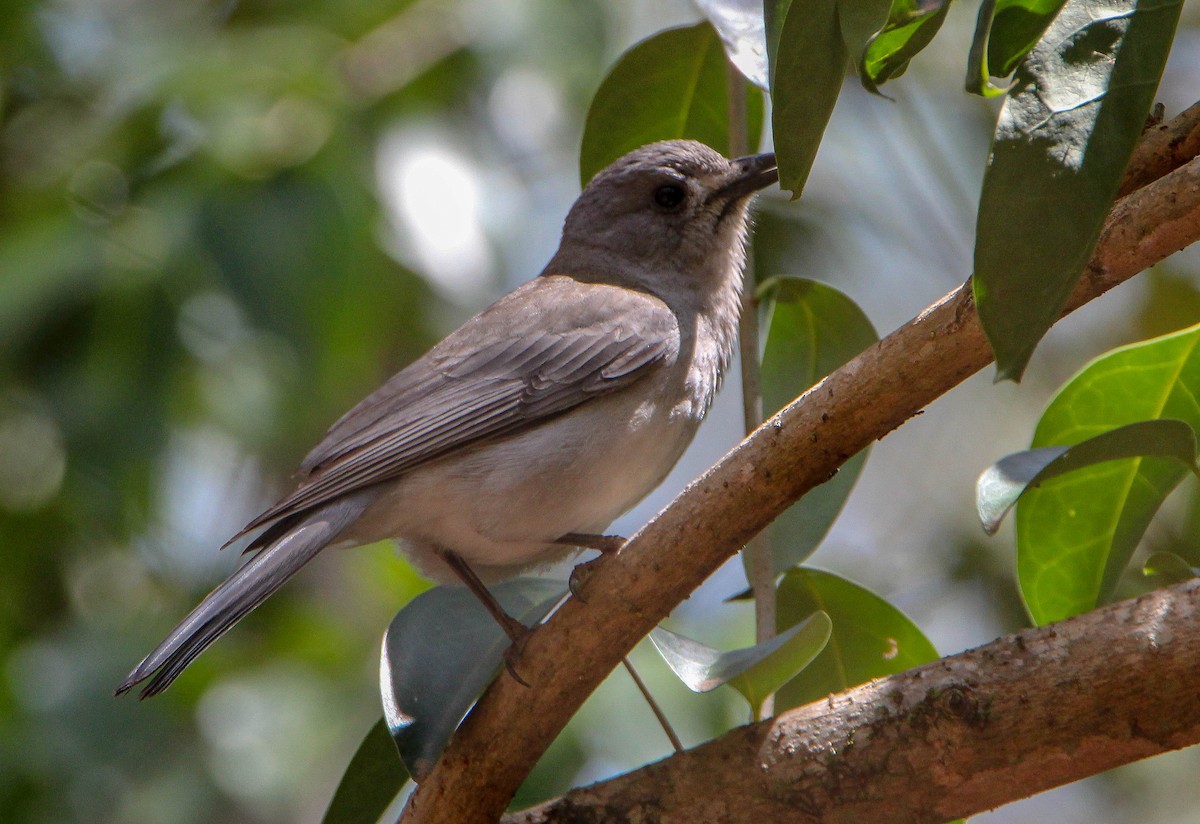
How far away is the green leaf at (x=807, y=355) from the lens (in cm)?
271

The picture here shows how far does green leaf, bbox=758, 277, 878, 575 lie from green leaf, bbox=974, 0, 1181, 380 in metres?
1.21

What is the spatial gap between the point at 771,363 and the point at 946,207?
2.76m

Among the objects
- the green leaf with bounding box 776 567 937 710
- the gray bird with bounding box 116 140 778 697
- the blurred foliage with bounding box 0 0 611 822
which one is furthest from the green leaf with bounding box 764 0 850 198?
the blurred foliage with bounding box 0 0 611 822

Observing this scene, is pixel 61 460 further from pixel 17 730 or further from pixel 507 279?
pixel 507 279

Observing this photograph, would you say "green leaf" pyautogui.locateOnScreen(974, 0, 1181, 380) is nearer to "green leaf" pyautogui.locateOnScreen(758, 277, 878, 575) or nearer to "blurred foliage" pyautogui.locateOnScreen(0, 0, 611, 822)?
"green leaf" pyautogui.locateOnScreen(758, 277, 878, 575)

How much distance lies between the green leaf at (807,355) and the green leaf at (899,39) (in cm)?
105

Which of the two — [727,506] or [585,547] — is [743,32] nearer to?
→ [727,506]

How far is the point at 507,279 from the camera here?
441 centimetres

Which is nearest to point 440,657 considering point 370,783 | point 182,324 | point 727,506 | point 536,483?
point 370,783

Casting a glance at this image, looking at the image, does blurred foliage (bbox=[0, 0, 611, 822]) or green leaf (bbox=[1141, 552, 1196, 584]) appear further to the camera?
blurred foliage (bbox=[0, 0, 611, 822])

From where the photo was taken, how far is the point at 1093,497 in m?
2.51

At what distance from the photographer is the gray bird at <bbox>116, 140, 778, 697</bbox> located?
124 inches

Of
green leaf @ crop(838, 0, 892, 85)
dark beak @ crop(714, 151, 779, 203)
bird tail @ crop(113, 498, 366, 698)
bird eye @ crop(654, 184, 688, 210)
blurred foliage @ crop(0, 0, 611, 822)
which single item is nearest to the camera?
green leaf @ crop(838, 0, 892, 85)

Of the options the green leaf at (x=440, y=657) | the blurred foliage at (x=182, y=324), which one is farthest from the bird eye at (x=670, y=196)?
the green leaf at (x=440, y=657)
